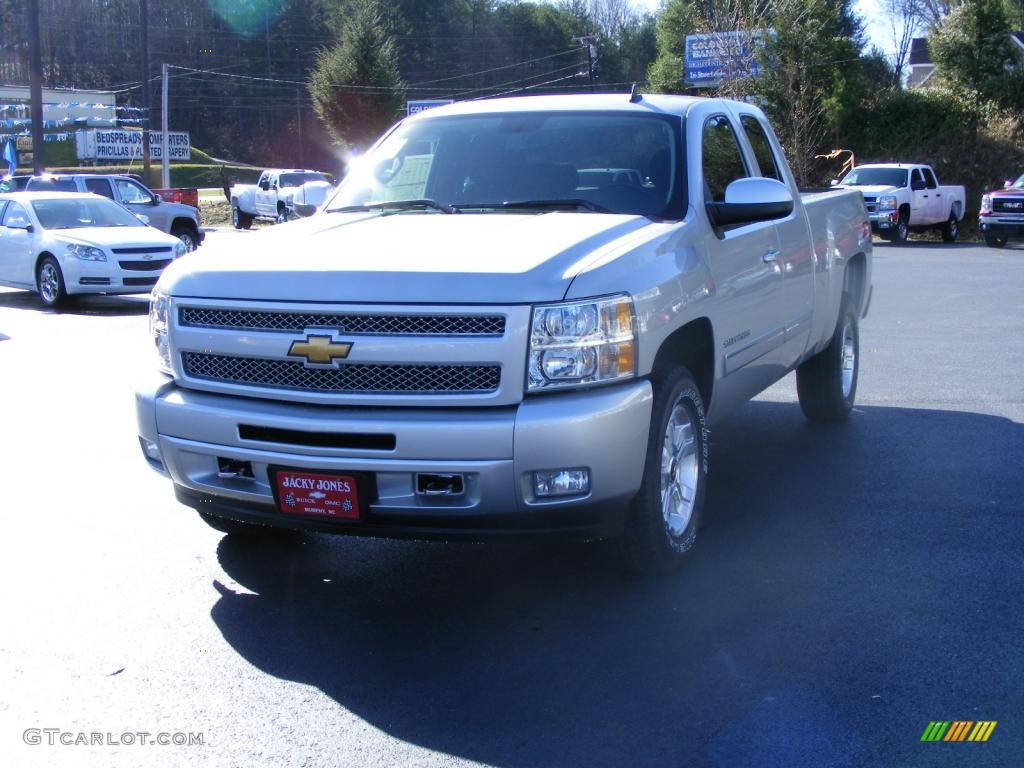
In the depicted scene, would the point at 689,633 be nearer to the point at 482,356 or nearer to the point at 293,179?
the point at 482,356

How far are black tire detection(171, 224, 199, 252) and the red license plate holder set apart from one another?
20276 mm

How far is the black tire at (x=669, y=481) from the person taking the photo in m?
4.59

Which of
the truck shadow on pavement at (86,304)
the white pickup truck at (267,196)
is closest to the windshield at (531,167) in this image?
the truck shadow on pavement at (86,304)

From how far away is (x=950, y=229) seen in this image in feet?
103

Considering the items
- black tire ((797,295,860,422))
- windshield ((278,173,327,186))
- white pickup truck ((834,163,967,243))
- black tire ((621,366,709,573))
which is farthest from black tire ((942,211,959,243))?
black tire ((621,366,709,573))

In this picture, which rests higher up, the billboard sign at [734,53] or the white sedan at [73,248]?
the billboard sign at [734,53]

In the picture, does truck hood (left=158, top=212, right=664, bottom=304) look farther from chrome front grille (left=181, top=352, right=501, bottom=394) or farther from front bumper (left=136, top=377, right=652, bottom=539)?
front bumper (left=136, top=377, right=652, bottom=539)

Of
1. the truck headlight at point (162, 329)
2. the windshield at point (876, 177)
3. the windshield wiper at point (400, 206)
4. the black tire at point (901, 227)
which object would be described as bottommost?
the black tire at point (901, 227)

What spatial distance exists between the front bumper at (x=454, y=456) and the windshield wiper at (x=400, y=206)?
1.50 m

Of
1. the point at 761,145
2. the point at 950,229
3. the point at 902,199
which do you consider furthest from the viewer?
the point at 950,229

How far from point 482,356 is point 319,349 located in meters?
0.61

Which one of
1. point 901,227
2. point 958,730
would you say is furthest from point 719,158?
point 901,227

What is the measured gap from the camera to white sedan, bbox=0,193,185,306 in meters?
16.0

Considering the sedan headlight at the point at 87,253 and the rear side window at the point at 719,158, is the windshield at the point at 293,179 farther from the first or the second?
the rear side window at the point at 719,158
